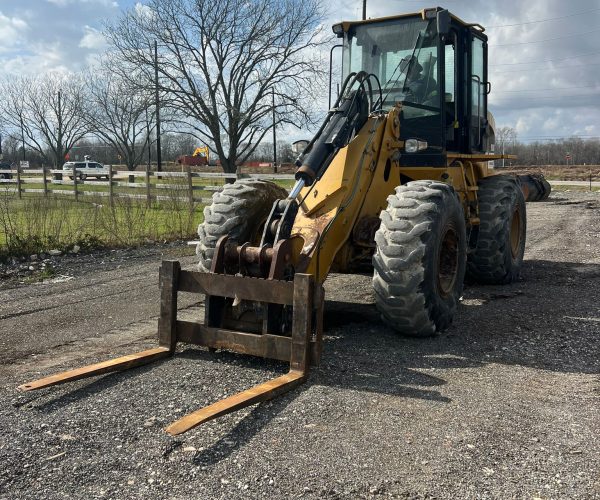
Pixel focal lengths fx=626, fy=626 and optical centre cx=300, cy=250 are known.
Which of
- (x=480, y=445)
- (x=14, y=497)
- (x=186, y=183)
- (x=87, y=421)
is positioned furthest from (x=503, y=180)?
(x=186, y=183)

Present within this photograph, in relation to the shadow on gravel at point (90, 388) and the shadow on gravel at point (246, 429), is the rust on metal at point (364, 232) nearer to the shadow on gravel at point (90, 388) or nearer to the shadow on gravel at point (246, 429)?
the shadow on gravel at point (246, 429)

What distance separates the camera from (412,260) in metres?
5.04

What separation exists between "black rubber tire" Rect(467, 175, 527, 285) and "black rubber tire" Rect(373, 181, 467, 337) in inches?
99.3

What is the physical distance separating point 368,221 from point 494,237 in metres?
2.65

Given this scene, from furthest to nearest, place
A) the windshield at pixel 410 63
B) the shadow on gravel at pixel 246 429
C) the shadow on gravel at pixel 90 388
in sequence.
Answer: the windshield at pixel 410 63
the shadow on gravel at pixel 90 388
the shadow on gravel at pixel 246 429

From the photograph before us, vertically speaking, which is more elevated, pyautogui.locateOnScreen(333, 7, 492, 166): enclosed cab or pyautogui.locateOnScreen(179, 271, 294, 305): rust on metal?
pyautogui.locateOnScreen(333, 7, 492, 166): enclosed cab

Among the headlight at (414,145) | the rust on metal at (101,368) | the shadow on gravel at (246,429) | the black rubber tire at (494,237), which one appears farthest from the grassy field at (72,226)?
the shadow on gravel at (246,429)

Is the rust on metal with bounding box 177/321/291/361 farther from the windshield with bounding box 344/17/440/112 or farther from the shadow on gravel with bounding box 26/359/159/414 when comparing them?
the windshield with bounding box 344/17/440/112

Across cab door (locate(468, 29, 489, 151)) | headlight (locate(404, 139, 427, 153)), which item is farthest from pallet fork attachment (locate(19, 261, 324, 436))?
cab door (locate(468, 29, 489, 151))

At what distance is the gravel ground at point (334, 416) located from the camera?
312 centimetres

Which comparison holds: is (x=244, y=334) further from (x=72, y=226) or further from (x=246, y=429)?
(x=72, y=226)

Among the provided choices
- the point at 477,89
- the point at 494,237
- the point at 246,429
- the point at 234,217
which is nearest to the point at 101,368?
the point at 246,429

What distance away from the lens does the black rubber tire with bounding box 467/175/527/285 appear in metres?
7.88

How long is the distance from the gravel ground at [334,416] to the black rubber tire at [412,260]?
10.9 inches
